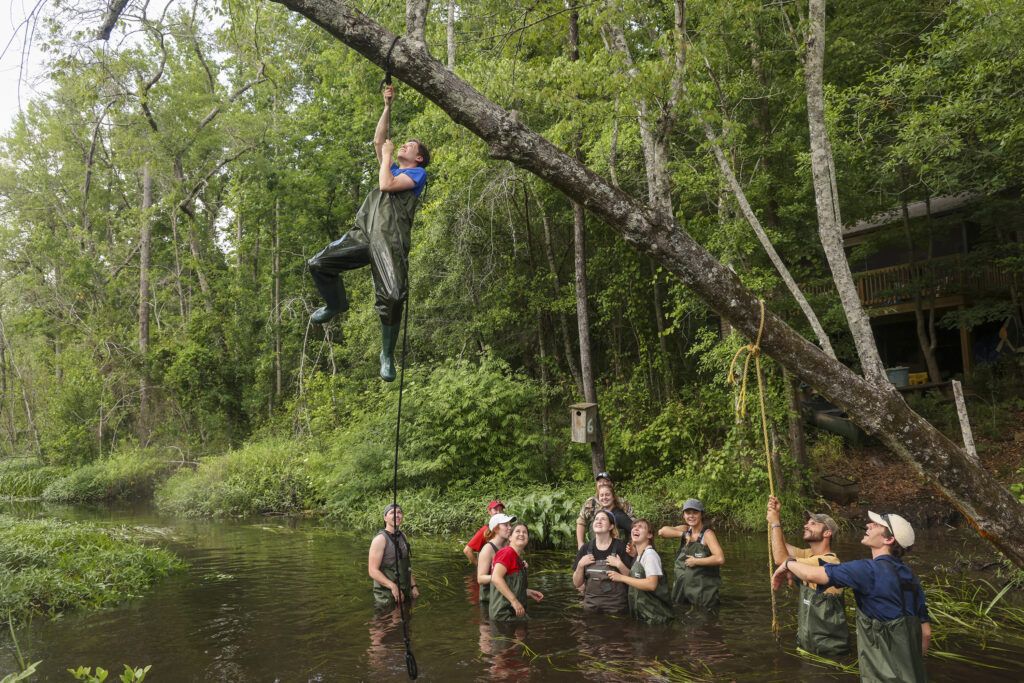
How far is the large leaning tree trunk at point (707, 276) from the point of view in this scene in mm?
5113

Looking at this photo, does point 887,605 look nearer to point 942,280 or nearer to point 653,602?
point 653,602

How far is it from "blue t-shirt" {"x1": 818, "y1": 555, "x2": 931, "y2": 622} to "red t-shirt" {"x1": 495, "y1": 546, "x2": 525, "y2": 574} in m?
3.99

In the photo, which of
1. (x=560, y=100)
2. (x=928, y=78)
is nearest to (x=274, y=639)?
(x=560, y=100)

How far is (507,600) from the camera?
8906 mm

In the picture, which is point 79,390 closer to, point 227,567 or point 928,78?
point 227,567

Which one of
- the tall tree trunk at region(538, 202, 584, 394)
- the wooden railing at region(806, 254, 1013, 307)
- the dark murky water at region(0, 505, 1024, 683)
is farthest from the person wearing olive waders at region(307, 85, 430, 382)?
the wooden railing at region(806, 254, 1013, 307)

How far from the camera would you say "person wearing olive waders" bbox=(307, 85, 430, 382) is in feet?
17.4

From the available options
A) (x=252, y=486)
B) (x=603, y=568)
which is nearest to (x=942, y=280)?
(x=603, y=568)

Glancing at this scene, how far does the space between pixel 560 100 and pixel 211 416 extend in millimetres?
23120

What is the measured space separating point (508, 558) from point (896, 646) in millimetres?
4221

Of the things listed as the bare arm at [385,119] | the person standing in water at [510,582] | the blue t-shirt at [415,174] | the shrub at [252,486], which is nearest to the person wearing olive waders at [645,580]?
the person standing in water at [510,582]

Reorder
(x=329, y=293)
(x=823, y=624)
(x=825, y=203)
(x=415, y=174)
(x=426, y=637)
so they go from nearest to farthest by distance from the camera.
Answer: (x=415, y=174) < (x=329, y=293) < (x=823, y=624) < (x=825, y=203) < (x=426, y=637)

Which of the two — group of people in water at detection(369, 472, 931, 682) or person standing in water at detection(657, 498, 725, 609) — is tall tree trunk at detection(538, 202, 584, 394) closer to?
group of people in water at detection(369, 472, 931, 682)

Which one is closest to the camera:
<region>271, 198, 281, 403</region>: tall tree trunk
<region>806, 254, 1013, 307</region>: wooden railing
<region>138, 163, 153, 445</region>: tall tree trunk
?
<region>806, 254, 1013, 307</region>: wooden railing
